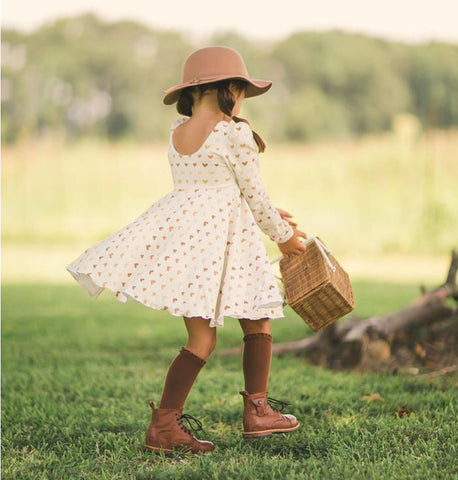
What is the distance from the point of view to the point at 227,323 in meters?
6.07

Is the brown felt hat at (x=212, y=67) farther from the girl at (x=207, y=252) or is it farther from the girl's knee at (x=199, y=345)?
the girl's knee at (x=199, y=345)

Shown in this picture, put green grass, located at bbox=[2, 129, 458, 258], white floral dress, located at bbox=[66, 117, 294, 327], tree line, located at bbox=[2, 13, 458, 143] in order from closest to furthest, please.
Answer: white floral dress, located at bbox=[66, 117, 294, 327], green grass, located at bbox=[2, 129, 458, 258], tree line, located at bbox=[2, 13, 458, 143]

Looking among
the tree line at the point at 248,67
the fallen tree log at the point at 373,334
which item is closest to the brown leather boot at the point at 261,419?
the fallen tree log at the point at 373,334

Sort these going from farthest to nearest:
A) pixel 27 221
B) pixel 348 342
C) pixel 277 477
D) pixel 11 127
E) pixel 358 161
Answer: pixel 11 127, pixel 358 161, pixel 27 221, pixel 348 342, pixel 277 477

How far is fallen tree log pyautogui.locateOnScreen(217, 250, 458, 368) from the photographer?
428 cm

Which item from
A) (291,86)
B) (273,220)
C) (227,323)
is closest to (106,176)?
(227,323)

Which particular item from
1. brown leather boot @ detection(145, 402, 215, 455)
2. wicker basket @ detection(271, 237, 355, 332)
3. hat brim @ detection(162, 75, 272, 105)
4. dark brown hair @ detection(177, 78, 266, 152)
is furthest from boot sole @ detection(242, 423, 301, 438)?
hat brim @ detection(162, 75, 272, 105)

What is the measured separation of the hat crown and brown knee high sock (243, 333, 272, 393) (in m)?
0.99

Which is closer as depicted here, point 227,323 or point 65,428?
point 65,428

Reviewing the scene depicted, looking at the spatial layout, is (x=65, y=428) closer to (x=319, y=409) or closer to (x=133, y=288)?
(x=133, y=288)

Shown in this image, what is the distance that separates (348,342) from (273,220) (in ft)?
5.25

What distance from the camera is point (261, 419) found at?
2926mm

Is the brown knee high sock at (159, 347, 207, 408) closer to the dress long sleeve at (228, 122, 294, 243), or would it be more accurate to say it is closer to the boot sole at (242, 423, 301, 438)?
the boot sole at (242, 423, 301, 438)

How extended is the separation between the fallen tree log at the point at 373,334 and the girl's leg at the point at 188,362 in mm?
1624
